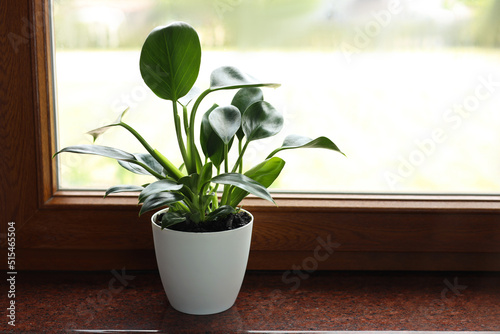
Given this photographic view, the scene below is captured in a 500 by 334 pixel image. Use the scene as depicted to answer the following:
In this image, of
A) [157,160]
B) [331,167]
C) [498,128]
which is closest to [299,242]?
[331,167]

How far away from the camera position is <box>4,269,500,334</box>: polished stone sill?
2.94ft

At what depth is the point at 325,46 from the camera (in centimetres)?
104

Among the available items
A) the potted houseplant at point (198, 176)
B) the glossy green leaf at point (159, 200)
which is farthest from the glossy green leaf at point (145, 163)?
the glossy green leaf at point (159, 200)

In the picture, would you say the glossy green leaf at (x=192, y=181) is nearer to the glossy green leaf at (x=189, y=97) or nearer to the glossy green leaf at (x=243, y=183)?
the glossy green leaf at (x=243, y=183)

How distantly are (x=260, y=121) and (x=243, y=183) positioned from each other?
0.13m

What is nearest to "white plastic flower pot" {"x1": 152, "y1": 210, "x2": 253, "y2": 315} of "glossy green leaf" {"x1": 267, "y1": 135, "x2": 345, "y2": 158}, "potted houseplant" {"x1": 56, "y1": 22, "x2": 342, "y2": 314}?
"potted houseplant" {"x1": 56, "y1": 22, "x2": 342, "y2": 314}

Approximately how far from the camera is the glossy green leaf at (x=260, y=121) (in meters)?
0.86

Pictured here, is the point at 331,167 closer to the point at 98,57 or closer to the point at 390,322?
the point at 390,322

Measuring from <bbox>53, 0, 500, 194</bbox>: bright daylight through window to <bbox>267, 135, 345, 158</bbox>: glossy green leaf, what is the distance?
0.16m

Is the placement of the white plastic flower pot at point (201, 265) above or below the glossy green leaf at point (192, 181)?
below

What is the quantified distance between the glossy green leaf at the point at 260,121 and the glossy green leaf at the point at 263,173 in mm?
59

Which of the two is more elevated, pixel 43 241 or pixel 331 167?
pixel 331 167

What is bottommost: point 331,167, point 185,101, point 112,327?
point 112,327

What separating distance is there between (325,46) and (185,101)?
316 millimetres
